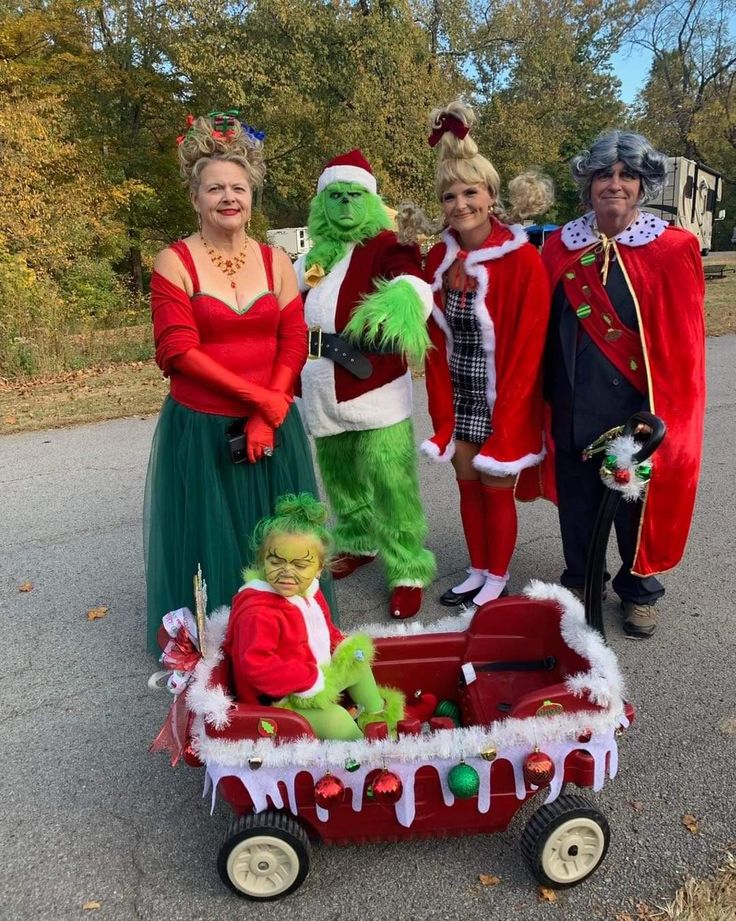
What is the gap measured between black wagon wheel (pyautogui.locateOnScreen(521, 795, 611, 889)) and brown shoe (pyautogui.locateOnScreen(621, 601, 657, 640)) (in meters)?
1.36

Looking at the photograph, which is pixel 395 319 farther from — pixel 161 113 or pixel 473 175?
pixel 161 113

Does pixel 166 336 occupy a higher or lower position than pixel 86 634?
higher

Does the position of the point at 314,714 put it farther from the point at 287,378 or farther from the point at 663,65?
the point at 663,65

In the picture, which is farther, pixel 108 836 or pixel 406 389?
pixel 406 389

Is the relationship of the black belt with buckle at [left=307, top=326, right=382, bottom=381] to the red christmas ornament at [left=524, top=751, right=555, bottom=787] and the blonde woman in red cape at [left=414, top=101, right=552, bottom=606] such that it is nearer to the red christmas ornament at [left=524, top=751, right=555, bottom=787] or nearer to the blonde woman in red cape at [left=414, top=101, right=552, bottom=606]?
the blonde woman in red cape at [left=414, top=101, right=552, bottom=606]

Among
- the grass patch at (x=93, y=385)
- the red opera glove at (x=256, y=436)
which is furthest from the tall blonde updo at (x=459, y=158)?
the grass patch at (x=93, y=385)

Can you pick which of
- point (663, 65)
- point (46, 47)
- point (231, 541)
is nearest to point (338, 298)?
point (231, 541)

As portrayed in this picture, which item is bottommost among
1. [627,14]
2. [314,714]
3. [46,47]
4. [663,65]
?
[314,714]

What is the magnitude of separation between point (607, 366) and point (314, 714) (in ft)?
5.79

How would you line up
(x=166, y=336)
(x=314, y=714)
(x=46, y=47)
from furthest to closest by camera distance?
(x=46, y=47)
(x=166, y=336)
(x=314, y=714)

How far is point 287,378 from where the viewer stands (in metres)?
2.69

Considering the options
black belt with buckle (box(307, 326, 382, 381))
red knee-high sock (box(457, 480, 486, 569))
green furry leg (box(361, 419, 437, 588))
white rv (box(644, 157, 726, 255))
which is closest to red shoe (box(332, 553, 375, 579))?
green furry leg (box(361, 419, 437, 588))

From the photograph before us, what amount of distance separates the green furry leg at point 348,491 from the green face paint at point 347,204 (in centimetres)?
91

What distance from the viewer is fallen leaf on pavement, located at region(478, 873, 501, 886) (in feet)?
6.55
